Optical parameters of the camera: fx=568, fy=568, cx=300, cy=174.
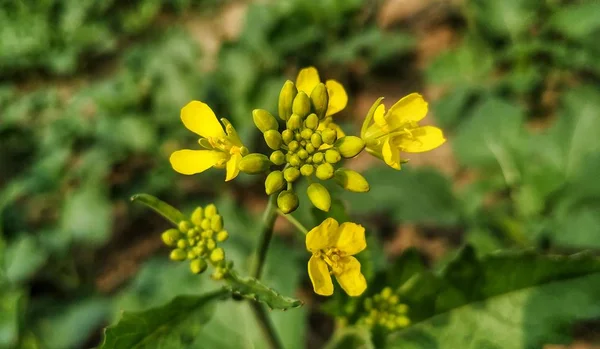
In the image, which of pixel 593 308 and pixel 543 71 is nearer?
pixel 593 308

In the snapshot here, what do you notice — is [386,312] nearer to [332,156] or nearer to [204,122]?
[332,156]

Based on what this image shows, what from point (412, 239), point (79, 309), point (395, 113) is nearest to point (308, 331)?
point (412, 239)

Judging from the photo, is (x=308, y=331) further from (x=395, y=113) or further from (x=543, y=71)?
(x=543, y=71)

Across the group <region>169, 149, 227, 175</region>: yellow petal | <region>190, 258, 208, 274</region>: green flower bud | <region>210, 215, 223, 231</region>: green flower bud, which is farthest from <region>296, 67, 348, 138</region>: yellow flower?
<region>190, 258, 208, 274</region>: green flower bud

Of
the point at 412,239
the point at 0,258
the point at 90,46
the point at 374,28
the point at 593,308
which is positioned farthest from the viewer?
the point at 90,46

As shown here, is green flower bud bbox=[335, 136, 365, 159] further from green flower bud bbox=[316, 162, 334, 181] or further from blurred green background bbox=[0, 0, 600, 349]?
blurred green background bbox=[0, 0, 600, 349]

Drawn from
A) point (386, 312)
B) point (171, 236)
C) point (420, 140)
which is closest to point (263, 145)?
point (386, 312)

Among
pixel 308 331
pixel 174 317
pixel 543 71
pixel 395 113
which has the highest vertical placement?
pixel 395 113
